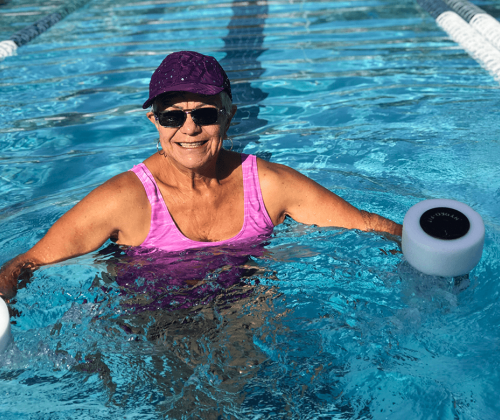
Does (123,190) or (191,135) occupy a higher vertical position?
(191,135)

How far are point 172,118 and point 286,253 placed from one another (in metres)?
1.02

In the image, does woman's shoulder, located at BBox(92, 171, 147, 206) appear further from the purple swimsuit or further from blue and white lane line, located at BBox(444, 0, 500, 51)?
blue and white lane line, located at BBox(444, 0, 500, 51)

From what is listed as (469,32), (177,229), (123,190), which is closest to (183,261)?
(177,229)

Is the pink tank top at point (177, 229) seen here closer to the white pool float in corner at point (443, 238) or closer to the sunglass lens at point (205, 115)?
the sunglass lens at point (205, 115)

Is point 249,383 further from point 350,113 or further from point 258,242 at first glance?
point 350,113

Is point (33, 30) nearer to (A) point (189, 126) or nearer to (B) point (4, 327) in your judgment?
(A) point (189, 126)

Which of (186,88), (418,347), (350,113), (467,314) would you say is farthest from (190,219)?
(350,113)

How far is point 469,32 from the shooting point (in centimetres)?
726

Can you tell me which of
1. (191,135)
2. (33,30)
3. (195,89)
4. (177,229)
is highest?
(195,89)

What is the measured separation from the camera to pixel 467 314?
2643 millimetres

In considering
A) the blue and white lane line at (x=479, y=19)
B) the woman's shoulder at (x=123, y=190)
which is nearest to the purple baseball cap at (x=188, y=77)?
the woman's shoulder at (x=123, y=190)

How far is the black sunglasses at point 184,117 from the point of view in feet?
7.88

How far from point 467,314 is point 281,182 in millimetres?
1067

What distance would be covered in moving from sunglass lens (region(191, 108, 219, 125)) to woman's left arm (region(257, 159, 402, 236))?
0.43 m
